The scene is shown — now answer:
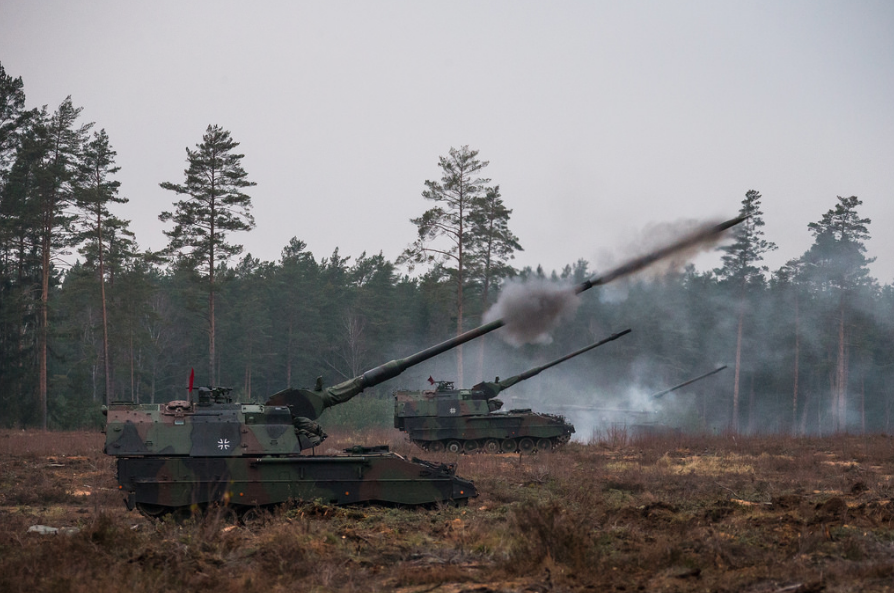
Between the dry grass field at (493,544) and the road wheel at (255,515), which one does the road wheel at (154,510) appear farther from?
the road wheel at (255,515)

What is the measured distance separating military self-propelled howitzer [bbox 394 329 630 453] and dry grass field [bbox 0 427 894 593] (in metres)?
9.65

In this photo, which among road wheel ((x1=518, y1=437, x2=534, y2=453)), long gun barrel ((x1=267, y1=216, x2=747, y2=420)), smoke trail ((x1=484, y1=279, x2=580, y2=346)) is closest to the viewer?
long gun barrel ((x1=267, y1=216, x2=747, y2=420))

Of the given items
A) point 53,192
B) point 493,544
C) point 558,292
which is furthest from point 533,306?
point 53,192

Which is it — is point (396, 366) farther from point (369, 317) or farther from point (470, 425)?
point (369, 317)

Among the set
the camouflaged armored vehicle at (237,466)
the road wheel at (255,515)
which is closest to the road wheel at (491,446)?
the camouflaged armored vehicle at (237,466)

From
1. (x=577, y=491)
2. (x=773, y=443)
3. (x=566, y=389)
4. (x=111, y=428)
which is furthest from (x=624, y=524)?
(x=566, y=389)

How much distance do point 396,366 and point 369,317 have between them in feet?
139

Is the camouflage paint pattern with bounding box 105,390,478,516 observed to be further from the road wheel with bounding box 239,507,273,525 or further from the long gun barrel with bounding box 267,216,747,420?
the long gun barrel with bounding box 267,216,747,420

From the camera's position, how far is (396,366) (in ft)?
54.2

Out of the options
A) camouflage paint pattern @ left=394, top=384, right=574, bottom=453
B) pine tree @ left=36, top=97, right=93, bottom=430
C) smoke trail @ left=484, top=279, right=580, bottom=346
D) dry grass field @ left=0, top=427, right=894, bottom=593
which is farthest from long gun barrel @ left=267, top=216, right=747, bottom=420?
pine tree @ left=36, top=97, right=93, bottom=430

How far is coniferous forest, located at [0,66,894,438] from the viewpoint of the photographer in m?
38.8

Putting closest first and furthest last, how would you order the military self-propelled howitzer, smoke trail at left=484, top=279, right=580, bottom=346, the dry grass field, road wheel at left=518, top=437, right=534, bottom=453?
the dry grass field < smoke trail at left=484, top=279, right=580, bottom=346 < the military self-propelled howitzer < road wheel at left=518, top=437, right=534, bottom=453

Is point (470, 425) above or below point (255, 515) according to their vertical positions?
above

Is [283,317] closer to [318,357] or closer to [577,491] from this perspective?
[318,357]
